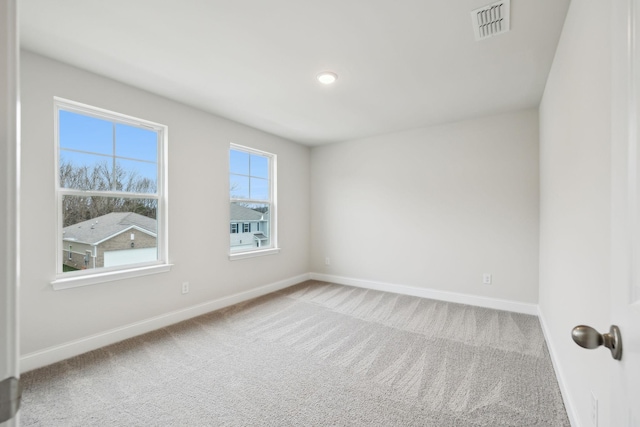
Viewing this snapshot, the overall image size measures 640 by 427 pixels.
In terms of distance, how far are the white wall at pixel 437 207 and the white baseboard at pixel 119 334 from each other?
6.10ft

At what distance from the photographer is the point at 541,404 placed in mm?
1820

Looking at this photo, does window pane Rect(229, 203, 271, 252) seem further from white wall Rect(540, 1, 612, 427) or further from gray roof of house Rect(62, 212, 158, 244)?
white wall Rect(540, 1, 612, 427)

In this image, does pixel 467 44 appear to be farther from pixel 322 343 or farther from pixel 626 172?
pixel 322 343

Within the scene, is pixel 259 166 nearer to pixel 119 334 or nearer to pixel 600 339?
pixel 119 334

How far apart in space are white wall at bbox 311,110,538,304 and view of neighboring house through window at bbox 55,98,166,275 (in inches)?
107

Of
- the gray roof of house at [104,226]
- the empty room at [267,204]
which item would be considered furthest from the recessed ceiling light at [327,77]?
the gray roof of house at [104,226]

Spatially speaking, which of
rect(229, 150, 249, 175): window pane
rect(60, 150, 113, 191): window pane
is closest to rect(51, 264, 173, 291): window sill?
rect(60, 150, 113, 191): window pane

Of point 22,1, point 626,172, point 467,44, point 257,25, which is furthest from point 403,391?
point 22,1

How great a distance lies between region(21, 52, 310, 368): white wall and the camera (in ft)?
7.18

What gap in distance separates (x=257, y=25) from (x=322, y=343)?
263 centimetres

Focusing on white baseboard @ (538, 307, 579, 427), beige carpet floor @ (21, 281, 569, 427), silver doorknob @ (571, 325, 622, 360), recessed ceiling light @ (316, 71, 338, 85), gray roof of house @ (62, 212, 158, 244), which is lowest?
beige carpet floor @ (21, 281, 569, 427)

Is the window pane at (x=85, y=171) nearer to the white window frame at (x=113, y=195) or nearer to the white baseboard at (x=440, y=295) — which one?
the white window frame at (x=113, y=195)

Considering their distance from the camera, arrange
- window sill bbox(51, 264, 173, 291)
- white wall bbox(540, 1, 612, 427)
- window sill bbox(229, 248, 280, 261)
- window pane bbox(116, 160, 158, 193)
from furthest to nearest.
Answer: window sill bbox(229, 248, 280, 261) < window pane bbox(116, 160, 158, 193) < window sill bbox(51, 264, 173, 291) < white wall bbox(540, 1, 612, 427)
